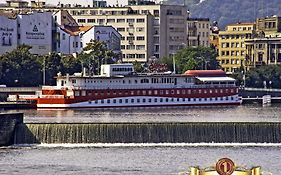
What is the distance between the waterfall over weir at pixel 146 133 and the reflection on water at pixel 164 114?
19.1 m

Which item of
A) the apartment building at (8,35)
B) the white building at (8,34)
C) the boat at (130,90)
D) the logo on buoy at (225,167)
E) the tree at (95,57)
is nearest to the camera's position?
the logo on buoy at (225,167)

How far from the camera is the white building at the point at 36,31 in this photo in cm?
16925

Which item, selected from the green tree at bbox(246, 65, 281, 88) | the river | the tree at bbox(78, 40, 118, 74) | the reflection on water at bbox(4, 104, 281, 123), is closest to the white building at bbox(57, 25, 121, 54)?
the tree at bbox(78, 40, 118, 74)

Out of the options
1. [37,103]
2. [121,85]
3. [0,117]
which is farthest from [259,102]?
[0,117]

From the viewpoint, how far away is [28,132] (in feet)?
294

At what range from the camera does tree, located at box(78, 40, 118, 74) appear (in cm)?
16538

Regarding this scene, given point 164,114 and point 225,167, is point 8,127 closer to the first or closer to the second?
point 164,114

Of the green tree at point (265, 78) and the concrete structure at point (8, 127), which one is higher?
the green tree at point (265, 78)

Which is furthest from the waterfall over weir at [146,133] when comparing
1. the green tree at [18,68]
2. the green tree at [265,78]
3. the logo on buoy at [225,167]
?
the green tree at [265,78]

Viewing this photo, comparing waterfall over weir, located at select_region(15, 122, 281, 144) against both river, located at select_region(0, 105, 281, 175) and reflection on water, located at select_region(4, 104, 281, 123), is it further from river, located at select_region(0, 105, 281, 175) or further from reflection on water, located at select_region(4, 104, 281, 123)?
reflection on water, located at select_region(4, 104, 281, 123)

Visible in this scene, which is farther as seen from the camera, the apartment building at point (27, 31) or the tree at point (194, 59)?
the tree at point (194, 59)

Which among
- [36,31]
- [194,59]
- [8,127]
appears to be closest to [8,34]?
[36,31]

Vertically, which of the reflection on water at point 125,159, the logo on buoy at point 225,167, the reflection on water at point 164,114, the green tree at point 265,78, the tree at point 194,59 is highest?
the tree at point 194,59

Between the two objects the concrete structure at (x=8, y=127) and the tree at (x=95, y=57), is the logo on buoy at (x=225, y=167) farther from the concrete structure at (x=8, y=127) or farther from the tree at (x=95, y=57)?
the tree at (x=95, y=57)
